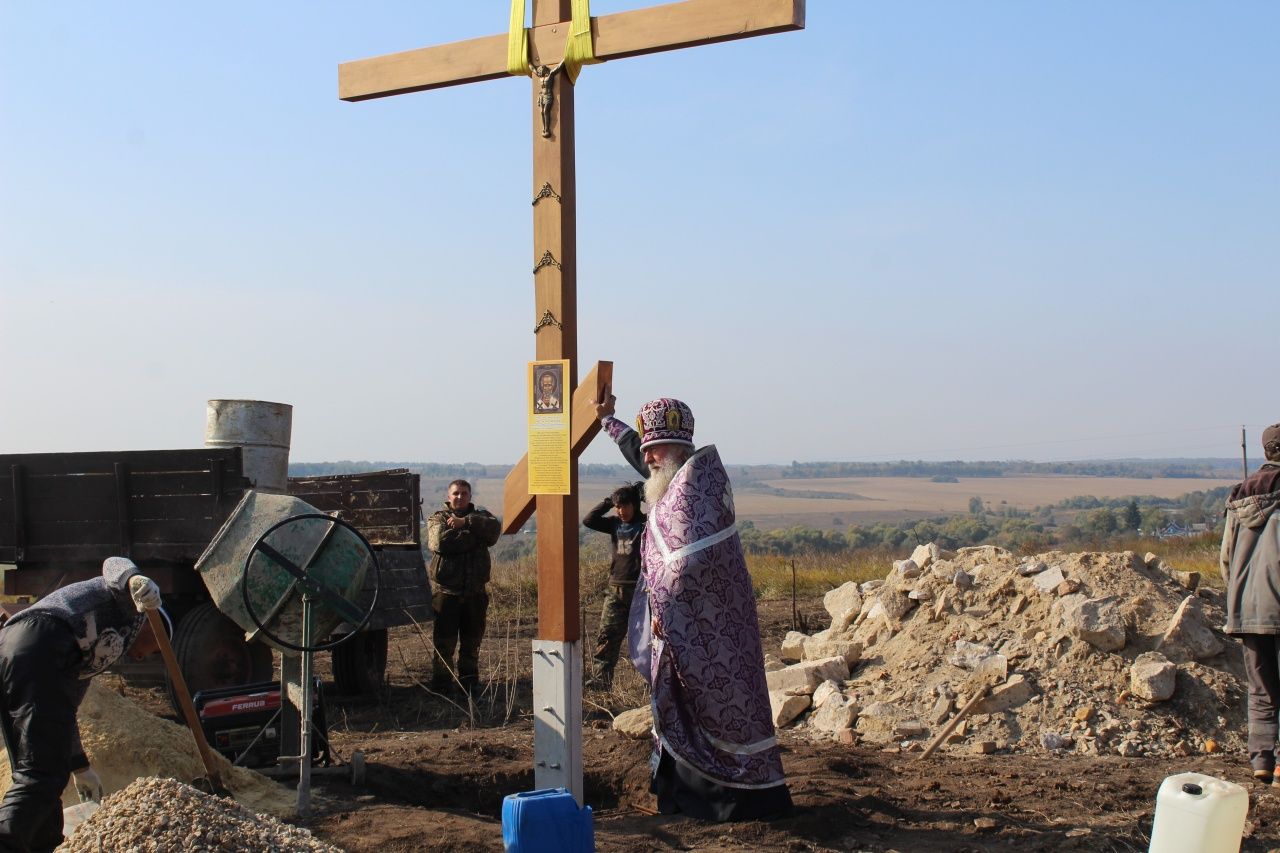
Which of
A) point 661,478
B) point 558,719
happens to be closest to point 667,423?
point 661,478

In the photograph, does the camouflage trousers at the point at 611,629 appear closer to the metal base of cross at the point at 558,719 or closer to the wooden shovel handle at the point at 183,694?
the metal base of cross at the point at 558,719

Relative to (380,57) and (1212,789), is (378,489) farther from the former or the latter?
(1212,789)

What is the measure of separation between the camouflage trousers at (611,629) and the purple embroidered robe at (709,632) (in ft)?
13.5

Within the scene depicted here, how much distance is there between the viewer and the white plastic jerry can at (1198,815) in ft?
12.6

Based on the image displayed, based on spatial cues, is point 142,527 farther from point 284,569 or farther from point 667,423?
point 667,423

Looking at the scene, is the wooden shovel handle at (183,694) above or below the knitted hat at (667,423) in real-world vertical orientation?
below

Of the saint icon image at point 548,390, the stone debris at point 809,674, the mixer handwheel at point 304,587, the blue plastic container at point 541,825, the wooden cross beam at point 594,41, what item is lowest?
the stone debris at point 809,674

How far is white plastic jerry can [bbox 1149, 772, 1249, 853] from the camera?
3.83m

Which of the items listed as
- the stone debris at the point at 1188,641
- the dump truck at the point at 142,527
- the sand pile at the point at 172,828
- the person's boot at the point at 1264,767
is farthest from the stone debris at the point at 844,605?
the sand pile at the point at 172,828

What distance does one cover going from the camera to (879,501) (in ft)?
277

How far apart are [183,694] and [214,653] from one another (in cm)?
362

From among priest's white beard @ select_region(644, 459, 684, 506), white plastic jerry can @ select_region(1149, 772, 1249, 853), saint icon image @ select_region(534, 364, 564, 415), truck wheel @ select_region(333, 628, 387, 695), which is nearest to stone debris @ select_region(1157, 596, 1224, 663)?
white plastic jerry can @ select_region(1149, 772, 1249, 853)

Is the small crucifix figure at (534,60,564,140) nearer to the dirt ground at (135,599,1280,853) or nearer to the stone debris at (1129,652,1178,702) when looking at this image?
the dirt ground at (135,599,1280,853)

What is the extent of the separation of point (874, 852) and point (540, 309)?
2583 mm
